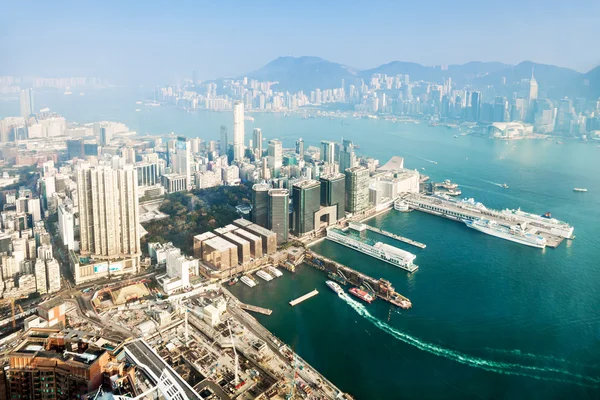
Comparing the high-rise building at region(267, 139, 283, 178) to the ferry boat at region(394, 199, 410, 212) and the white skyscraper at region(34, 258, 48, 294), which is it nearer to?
the ferry boat at region(394, 199, 410, 212)

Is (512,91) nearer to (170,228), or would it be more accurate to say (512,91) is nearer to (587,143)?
(587,143)

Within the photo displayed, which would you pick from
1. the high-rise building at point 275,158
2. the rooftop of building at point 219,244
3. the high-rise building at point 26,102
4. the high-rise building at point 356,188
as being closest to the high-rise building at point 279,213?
the rooftop of building at point 219,244

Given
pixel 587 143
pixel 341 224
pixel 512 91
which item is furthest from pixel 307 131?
pixel 512 91

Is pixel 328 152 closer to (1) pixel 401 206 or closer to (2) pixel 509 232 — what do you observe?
(1) pixel 401 206

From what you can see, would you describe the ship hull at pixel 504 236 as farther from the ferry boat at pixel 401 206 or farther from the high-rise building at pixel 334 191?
the high-rise building at pixel 334 191

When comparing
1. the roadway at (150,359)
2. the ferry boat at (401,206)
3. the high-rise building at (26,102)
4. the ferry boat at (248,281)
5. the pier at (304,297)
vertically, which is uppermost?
the high-rise building at (26,102)

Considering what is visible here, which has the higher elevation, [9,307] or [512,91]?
[512,91]

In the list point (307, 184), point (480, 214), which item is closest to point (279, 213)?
point (307, 184)
